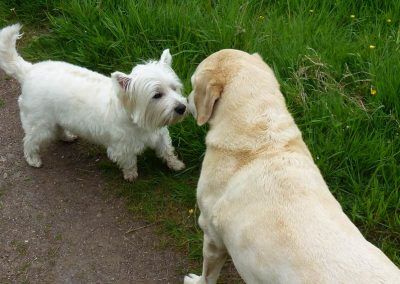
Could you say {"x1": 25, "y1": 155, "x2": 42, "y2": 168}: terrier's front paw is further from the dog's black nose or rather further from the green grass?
the dog's black nose

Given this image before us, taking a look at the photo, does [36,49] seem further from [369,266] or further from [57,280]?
[369,266]

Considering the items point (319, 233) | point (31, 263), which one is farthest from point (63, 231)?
point (319, 233)

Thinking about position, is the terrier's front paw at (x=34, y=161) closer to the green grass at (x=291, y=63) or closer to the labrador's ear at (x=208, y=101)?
the green grass at (x=291, y=63)

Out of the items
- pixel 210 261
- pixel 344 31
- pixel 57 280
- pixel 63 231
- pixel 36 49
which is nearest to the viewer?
pixel 210 261

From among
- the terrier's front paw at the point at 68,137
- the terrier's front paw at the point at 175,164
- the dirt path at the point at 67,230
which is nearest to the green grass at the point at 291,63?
the terrier's front paw at the point at 175,164

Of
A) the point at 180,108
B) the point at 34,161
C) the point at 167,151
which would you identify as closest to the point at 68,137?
the point at 34,161

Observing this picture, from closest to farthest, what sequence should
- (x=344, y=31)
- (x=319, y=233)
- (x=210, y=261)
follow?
(x=319, y=233) → (x=210, y=261) → (x=344, y=31)

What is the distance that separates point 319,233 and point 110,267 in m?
1.85

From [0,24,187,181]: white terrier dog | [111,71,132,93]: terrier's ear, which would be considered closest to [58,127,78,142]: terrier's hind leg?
[0,24,187,181]: white terrier dog

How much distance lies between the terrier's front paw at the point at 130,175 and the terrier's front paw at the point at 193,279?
958mm

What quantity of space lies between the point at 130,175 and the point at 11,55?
1.27 metres

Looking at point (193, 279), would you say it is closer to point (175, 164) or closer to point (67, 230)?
point (175, 164)

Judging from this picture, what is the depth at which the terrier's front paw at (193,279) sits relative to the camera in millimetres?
3039

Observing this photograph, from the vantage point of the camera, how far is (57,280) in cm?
328
